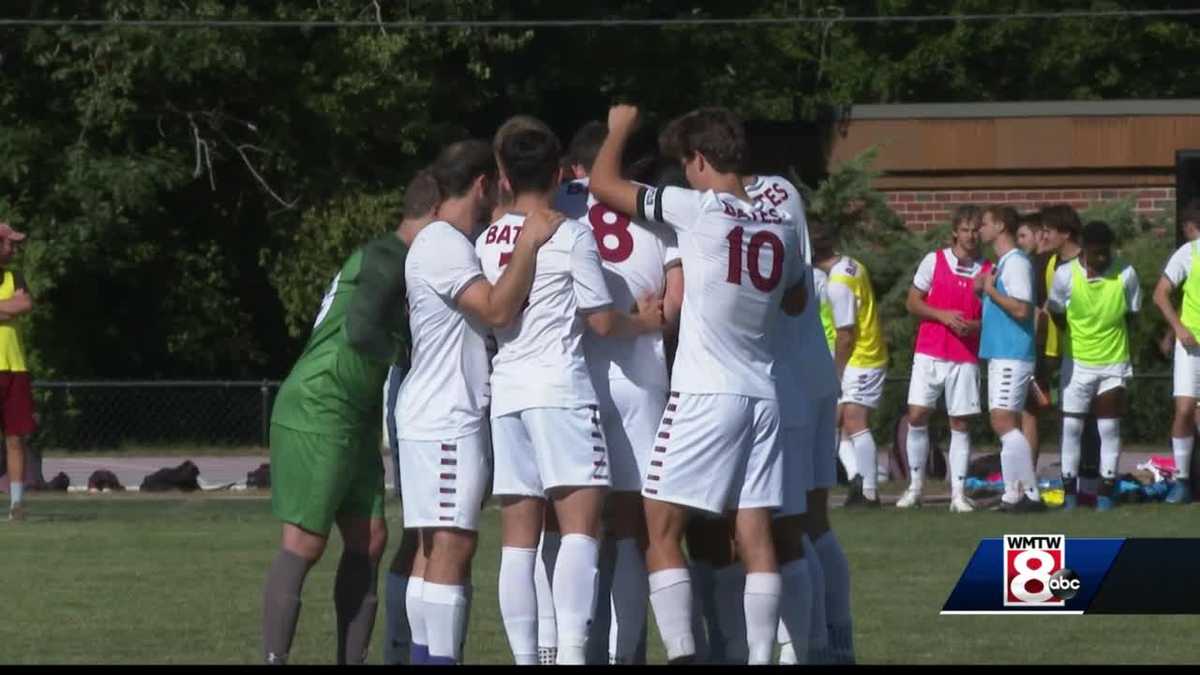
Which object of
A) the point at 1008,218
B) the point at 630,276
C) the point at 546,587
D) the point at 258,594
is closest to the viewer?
the point at 630,276

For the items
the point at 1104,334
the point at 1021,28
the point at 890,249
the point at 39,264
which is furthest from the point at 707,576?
the point at 1021,28

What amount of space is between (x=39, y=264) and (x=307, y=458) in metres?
19.5

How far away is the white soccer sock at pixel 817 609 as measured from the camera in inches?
356

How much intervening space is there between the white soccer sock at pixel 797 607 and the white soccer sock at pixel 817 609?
0.10 meters

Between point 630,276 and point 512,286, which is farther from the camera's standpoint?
point 630,276

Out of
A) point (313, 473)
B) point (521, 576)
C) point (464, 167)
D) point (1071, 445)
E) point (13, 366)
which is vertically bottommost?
point (1071, 445)

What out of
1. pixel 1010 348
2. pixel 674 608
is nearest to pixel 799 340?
pixel 674 608

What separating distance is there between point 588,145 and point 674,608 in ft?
6.28

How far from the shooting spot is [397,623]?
368 inches

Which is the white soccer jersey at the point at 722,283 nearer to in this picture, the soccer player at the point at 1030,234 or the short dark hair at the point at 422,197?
the short dark hair at the point at 422,197

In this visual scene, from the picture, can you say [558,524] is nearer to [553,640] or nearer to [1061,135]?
[553,640]

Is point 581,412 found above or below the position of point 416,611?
above

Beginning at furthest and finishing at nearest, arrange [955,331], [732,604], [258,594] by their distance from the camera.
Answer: [955,331] < [258,594] < [732,604]

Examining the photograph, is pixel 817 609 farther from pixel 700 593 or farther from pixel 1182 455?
pixel 1182 455
